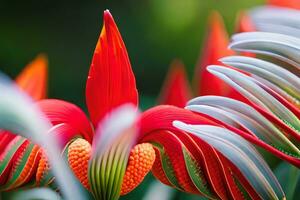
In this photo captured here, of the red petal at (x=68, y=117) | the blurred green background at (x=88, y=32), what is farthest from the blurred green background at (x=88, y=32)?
the red petal at (x=68, y=117)

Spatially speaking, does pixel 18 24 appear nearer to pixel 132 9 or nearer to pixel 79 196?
pixel 132 9

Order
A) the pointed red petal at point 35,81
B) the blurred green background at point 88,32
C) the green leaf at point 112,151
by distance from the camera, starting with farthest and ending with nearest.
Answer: the blurred green background at point 88,32, the pointed red petal at point 35,81, the green leaf at point 112,151

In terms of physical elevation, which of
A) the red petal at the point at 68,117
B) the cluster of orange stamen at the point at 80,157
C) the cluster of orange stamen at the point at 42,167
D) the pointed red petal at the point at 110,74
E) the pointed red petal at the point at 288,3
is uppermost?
the pointed red petal at the point at 288,3

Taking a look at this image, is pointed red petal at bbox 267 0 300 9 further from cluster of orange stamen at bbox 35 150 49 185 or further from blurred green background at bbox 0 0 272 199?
cluster of orange stamen at bbox 35 150 49 185

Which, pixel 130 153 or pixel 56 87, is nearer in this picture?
pixel 130 153

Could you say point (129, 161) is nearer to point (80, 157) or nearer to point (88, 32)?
point (80, 157)

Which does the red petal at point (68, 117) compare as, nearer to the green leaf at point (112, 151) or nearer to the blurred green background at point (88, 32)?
the green leaf at point (112, 151)

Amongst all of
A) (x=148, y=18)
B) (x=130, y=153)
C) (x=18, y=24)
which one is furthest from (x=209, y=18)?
(x=130, y=153)
